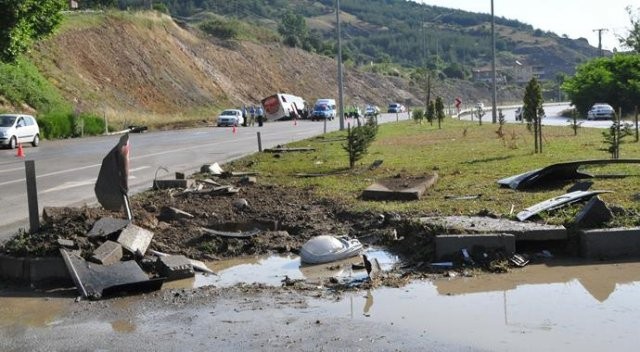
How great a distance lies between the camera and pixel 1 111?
4550 cm

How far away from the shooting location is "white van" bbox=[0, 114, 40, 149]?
34.2 m

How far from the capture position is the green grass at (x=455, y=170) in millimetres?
11453

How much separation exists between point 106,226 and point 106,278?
1277 millimetres

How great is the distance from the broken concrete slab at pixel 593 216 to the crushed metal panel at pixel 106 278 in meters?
4.58

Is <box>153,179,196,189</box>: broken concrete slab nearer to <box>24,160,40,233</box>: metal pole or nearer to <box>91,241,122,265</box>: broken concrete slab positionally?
<box>24,160,40,233</box>: metal pole

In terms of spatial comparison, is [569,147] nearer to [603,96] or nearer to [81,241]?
[81,241]

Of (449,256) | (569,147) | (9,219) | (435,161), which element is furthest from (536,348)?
(569,147)

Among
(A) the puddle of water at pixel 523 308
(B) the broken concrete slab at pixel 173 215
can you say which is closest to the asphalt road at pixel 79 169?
(B) the broken concrete slab at pixel 173 215

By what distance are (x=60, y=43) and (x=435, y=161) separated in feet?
172

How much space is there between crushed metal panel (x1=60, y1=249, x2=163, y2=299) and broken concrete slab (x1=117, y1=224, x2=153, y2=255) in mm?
460

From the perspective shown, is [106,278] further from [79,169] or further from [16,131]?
[16,131]

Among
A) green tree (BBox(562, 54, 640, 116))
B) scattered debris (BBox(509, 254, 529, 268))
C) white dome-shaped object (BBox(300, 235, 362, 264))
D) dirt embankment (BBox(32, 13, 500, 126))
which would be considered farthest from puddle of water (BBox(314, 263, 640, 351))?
green tree (BBox(562, 54, 640, 116))

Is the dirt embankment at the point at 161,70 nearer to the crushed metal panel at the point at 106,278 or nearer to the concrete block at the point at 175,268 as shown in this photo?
the concrete block at the point at 175,268

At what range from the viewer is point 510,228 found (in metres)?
9.05
